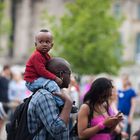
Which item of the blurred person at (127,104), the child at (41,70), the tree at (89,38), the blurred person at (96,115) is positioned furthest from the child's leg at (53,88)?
the tree at (89,38)

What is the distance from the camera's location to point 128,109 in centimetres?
1753

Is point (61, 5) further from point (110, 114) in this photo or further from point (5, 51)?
point (110, 114)

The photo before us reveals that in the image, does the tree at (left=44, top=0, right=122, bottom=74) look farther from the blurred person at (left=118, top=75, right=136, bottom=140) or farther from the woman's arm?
the woman's arm

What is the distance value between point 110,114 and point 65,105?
6.03ft

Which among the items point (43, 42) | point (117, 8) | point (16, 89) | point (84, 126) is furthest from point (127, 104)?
point (117, 8)

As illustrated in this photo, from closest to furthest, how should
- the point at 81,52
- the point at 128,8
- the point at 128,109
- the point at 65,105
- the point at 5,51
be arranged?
the point at 65,105 → the point at 128,109 → the point at 81,52 → the point at 5,51 → the point at 128,8

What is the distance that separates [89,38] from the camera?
40.7 m

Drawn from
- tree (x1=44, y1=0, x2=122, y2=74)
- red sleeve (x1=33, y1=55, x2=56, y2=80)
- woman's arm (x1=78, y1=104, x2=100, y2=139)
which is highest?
tree (x1=44, y1=0, x2=122, y2=74)

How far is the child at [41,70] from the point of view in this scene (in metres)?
7.22

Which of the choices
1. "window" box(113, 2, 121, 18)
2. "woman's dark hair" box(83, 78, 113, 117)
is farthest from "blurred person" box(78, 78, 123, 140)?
"window" box(113, 2, 121, 18)

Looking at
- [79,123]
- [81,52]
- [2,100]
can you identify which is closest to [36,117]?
[79,123]

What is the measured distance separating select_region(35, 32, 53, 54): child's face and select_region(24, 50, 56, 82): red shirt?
49mm

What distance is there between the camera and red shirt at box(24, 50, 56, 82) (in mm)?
7254

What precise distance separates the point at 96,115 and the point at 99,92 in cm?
27
